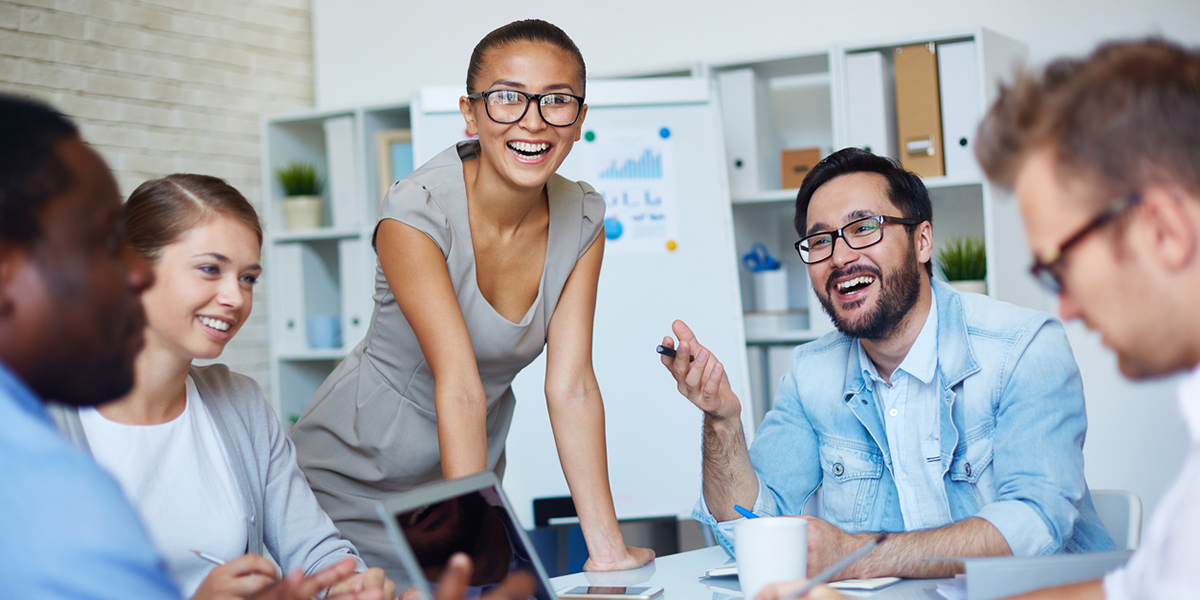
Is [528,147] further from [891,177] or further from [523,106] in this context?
[891,177]

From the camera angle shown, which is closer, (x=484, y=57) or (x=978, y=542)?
(x=978, y=542)

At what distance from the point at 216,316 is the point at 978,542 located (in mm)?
1075

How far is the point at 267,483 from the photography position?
4.53 ft

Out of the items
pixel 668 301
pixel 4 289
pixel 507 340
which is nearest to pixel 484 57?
pixel 507 340

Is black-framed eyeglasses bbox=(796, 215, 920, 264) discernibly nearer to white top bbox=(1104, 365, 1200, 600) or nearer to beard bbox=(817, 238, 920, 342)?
beard bbox=(817, 238, 920, 342)

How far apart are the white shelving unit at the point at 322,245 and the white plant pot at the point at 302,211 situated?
47mm


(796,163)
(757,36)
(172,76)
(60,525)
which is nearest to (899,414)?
(60,525)

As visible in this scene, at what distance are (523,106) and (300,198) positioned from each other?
2.45 meters

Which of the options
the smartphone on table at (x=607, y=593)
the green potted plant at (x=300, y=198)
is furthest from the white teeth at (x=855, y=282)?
the green potted plant at (x=300, y=198)

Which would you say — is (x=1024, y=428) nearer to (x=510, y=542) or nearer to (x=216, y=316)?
(x=510, y=542)

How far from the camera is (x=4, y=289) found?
0.64 m

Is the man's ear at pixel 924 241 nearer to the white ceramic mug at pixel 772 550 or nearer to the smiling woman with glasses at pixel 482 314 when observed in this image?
the smiling woman with glasses at pixel 482 314

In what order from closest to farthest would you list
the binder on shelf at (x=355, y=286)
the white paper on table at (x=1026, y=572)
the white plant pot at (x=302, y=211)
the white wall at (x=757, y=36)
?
the white paper on table at (x=1026, y=572), the white wall at (x=757, y=36), the binder on shelf at (x=355, y=286), the white plant pot at (x=302, y=211)

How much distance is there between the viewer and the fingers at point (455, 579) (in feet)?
2.40
